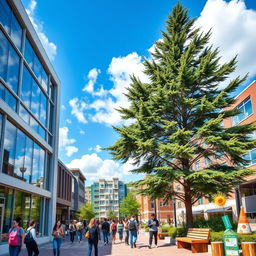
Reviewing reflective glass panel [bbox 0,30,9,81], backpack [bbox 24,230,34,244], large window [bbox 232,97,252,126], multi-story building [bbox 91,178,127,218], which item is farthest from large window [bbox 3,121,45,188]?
multi-story building [bbox 91,178,127,218]

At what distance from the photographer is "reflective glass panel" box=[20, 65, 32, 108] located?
57.9 feet

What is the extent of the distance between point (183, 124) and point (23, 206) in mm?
11413

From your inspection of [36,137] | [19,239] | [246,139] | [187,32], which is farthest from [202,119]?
[19,239]

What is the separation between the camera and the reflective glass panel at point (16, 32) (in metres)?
16.3

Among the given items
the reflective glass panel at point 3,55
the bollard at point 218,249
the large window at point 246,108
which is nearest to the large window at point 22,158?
the reflective glass panel at point 3,55

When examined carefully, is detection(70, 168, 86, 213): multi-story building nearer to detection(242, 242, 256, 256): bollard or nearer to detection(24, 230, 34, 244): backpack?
detection(24, 230, 34, 244): backpack

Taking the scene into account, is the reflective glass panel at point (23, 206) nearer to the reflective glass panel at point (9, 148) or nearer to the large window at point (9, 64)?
the reflective glass panel at point (9, 148)

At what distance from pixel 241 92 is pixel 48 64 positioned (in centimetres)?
2014

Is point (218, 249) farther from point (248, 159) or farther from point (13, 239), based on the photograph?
point (248, 159)

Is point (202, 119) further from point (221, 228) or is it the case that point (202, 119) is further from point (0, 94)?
point (0, 94)

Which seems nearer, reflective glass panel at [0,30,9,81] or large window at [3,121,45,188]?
reflective glass panel at [0,30,9,81]

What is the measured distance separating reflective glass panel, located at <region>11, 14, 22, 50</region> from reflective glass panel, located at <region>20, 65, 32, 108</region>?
5.47 feet

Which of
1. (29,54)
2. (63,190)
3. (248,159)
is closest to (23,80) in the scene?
(29,54)

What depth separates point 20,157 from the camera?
1694 centimetres
